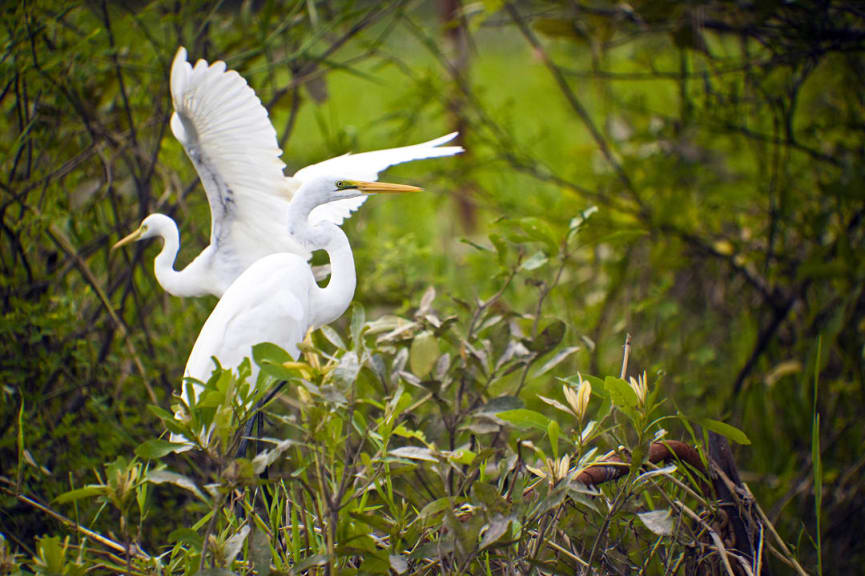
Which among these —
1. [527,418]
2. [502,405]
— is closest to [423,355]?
[502,405]

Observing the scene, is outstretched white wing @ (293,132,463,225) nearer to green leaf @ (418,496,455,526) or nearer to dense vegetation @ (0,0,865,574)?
dense vegetation @ (0,0,865,574)

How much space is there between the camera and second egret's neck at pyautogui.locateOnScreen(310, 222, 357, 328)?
1.16 meters

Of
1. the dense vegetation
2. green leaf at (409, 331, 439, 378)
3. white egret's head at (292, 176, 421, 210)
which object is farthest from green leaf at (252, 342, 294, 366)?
green leaf at (409, 331, 439, 378)

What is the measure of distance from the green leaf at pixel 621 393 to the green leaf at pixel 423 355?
0.43 m

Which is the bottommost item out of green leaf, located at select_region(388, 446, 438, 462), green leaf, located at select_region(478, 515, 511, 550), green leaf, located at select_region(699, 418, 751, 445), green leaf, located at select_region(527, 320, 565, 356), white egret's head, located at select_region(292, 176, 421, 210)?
green leaf, located at select_region(527, 320, 565, 356)

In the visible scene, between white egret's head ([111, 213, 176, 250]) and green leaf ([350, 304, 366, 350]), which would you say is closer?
green leaf ([350, 304, 366, 350])

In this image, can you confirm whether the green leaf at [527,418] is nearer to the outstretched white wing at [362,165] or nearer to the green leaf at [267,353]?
the green leaf at [267,353]

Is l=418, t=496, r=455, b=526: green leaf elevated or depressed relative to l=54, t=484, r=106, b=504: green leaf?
depressed

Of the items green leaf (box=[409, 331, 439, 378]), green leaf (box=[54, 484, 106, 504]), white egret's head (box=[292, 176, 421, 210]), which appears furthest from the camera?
green leaf (box=[409, 331, 439, 378])

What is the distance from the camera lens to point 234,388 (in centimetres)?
88

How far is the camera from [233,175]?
4.29 feet

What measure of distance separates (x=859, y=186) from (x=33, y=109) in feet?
6.99

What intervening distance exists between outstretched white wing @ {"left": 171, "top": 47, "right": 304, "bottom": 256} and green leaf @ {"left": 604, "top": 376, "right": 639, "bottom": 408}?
667 millimetres

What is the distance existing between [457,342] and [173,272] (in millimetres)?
569
